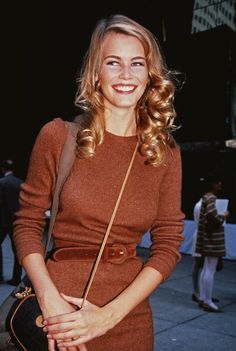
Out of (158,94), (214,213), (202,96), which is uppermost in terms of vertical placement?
(202,96)

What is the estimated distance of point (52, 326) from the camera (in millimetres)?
1314

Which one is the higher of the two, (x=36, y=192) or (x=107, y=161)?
(x=107, y=161)

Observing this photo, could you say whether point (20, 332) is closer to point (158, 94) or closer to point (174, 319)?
point (158, 94)

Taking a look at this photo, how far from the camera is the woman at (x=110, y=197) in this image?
1.42 metres

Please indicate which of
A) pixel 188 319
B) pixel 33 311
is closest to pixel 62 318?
pixel 33 311

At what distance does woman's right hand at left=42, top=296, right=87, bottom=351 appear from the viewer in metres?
1.34

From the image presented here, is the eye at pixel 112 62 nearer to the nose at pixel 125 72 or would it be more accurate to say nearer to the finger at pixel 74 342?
the nose at pixel 125 72

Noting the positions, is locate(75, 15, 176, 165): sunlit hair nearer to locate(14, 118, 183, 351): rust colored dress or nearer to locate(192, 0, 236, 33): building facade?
locate(14, 118, 183, 351): rust colored dress

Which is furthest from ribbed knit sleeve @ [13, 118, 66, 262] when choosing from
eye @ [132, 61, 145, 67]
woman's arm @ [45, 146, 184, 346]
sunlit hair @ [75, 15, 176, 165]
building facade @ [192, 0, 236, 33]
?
building facade @ [192, 0, 236, 33]

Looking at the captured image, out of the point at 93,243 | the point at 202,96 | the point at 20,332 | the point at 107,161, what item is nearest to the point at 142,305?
the point at 93,243

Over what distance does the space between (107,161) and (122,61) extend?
445 mm

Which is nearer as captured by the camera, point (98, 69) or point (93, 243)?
point (93, 243)

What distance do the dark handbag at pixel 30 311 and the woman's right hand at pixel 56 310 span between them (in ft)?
0.14

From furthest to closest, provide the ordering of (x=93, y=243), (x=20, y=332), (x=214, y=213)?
(x=214, y=213) → (x=93, y=243) → (x=20, y=332)
